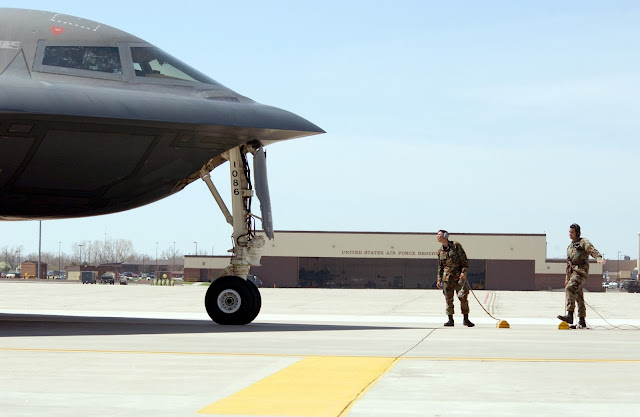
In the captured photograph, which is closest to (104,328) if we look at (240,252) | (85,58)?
(240,252)

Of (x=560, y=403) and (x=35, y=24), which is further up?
(x=35, y=24)

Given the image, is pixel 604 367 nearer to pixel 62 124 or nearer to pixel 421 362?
pixel 421 362

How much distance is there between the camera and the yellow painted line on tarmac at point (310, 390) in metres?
7.99

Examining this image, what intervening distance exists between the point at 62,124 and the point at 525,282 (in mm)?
94003

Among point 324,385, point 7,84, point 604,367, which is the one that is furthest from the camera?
point 7,84

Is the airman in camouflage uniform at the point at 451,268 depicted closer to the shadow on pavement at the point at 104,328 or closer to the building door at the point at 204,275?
the shadow on pavement at the point at 104,328

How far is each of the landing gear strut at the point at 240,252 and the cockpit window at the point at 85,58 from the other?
9.99ft

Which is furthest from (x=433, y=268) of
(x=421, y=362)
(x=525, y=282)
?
(x=421, y=362)

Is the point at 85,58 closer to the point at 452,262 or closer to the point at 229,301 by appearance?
the point at 229,301

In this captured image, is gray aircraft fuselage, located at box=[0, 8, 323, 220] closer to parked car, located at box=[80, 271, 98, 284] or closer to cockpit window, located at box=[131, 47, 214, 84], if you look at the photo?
cockpit window, located at box=[131, 47, 214, 84]

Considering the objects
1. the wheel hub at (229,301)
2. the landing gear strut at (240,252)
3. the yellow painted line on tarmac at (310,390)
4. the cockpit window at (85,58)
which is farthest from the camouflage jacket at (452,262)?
the yellow painted line on tarmac at (310,390)

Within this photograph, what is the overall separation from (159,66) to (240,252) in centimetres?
415

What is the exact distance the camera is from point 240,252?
19.4 meters

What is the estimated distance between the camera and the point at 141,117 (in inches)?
680
